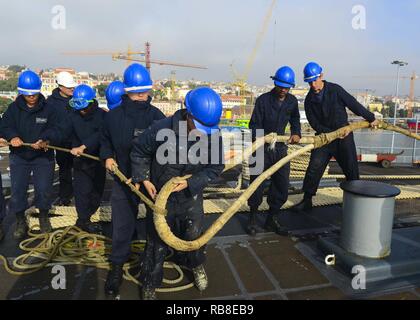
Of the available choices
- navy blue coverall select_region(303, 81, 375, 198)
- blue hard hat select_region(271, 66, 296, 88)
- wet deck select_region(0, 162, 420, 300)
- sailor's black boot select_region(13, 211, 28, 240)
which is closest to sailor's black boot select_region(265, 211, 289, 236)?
wet deck select_region(0, 162, 420, 300)

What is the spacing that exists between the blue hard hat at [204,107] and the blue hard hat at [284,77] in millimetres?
1757

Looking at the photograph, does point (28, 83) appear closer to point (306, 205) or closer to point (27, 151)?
point (27, 151)

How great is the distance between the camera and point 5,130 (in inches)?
160

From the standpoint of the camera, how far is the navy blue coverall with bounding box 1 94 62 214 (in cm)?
410

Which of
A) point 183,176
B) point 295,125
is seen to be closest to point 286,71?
point 295,125

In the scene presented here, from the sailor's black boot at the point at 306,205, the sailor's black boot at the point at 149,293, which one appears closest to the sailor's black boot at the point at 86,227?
the sailor's black boot at the point at 149,293

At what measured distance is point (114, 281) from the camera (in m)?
2.86

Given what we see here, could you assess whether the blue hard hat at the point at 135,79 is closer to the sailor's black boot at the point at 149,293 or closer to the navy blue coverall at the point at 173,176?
the navy blue coverall at the point at 173,176

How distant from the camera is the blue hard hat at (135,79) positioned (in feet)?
9.55

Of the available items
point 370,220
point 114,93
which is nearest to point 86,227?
point 114,93

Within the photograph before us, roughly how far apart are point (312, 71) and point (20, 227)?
13.0ft

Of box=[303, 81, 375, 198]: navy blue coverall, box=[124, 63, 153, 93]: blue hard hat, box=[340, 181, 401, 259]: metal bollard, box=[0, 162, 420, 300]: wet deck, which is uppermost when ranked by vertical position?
box=[124, 63, 153, 93]: blue hard hat

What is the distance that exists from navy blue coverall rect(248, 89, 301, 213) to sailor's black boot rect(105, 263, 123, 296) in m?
1.93

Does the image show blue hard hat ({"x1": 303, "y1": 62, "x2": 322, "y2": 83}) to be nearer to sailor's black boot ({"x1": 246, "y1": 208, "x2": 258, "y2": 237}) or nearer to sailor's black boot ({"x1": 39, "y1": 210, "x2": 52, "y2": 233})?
sailor's black boot ({"x1": 246, "y1": 208, "x2": 258, "y2": 237})
